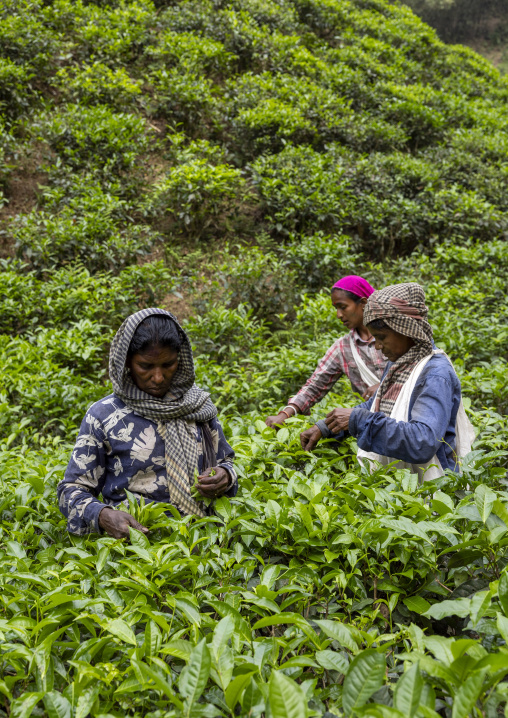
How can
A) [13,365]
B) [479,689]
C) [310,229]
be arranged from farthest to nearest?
[310,229], [13,365], [479,689]

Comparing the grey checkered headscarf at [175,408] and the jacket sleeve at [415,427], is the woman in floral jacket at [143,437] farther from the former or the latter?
the jacket sleeve at [415,427]

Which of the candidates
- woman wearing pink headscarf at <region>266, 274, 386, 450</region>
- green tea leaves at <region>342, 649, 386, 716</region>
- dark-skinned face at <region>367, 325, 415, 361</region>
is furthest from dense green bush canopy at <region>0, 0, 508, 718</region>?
dark-skinned face at <region>367, 325, 415, 361</region>

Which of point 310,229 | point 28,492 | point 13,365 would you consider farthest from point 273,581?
point 310,229

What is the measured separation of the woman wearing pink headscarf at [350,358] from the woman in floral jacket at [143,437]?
121cm

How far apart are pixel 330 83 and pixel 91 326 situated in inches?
313

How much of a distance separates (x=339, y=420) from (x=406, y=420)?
286mm

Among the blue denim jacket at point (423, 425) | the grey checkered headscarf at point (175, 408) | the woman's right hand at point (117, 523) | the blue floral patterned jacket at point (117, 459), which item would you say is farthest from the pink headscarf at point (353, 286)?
the woman's right hand at point (117, 523)

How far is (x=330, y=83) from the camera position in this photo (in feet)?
34.3

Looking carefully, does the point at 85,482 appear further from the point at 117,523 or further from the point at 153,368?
the point at 153,368

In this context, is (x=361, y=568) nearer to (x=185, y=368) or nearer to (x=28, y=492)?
(x=185, y=368)

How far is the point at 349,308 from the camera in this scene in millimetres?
3266

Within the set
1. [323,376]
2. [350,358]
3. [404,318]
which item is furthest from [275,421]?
[404,318]

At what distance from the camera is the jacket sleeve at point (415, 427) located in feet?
6.75

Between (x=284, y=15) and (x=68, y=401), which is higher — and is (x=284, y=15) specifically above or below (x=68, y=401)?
above
